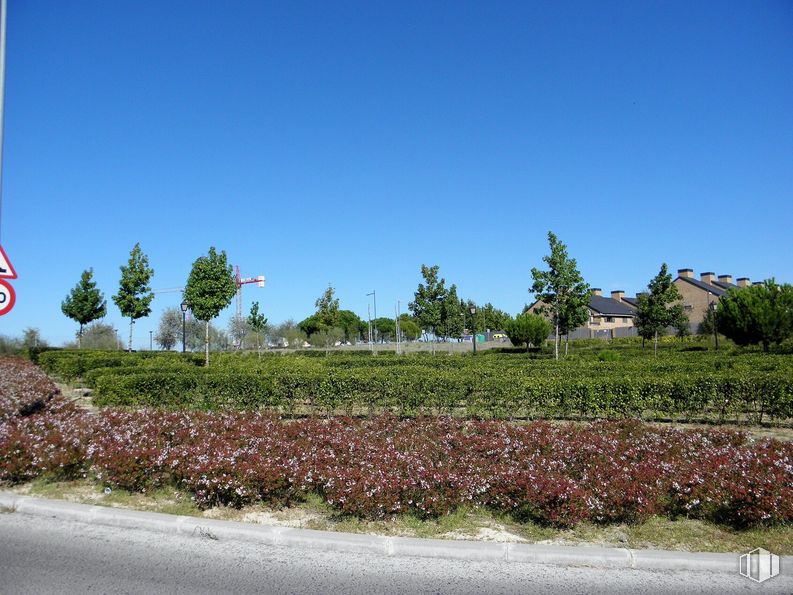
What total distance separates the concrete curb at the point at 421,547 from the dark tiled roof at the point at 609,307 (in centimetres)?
6884

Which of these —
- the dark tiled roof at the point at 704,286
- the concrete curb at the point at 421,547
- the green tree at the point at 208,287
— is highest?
the dark tiled roof at the point at 704,286

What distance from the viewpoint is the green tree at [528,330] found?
45.9 metres

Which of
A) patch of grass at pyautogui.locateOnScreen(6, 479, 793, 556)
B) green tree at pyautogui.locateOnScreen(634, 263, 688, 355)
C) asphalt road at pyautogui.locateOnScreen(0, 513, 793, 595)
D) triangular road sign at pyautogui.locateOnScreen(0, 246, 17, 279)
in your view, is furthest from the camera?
green tree at pyautogui.locateOnScreen(634, 263, 688, 355)

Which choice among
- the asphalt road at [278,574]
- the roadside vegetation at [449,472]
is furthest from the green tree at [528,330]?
the asphalt road at [278,574]

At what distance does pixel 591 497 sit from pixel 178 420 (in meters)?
6.08

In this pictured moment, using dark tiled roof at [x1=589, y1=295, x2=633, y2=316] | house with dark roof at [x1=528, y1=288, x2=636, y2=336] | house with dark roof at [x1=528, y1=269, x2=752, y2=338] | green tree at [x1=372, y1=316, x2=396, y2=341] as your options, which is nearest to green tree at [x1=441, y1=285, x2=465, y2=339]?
house with dark roof at [x1=528, y1=269, x2=752, y2=338]

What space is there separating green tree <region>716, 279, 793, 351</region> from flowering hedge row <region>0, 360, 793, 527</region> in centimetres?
3121

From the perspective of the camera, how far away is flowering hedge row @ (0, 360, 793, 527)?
527 cm

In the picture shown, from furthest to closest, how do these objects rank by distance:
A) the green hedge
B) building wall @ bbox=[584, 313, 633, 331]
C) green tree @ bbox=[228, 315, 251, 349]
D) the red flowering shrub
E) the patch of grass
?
building wall @ bbox=[584, 313, 633, 331], green tree @ bbox=[228, 315, 251, 349], the green hedge, the red flowering shrub, the patch of grass

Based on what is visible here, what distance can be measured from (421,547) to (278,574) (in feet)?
3.92

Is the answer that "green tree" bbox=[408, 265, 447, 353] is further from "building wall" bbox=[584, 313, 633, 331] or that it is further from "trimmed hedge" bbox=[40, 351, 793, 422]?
"building wall" bbox=[584, 313, 633, 331]

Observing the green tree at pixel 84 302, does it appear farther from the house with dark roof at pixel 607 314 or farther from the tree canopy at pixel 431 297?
the house with dark roof at pixel 607 314

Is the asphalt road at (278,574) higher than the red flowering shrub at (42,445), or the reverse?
the red flowering shrub at (42,445)

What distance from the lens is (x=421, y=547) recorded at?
4.83m
